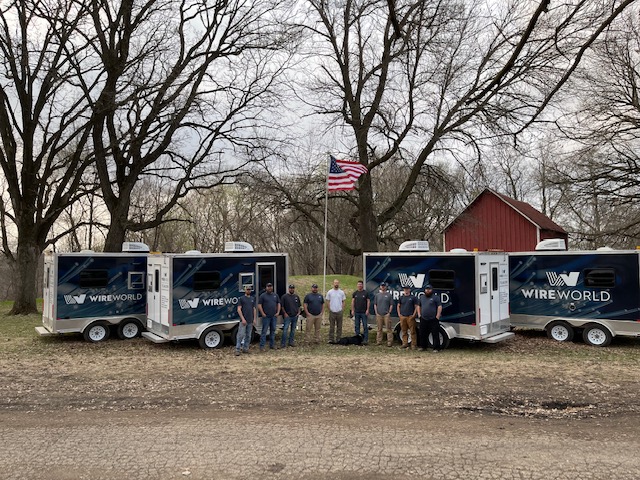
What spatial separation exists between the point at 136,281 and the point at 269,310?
4467 millimetres

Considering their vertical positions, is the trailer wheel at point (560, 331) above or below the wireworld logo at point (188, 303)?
below

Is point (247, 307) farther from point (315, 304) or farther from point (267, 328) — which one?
point (315, 304)

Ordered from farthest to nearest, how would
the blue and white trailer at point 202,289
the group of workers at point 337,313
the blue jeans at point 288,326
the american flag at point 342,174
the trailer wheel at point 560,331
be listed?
1. the american flag at point 342,174
2. the trailer wheel at point 560,331
3. the blue jeans at point 288,326
4. the blue and white trailer at point 202,289
5. the group of workers at point 337,313

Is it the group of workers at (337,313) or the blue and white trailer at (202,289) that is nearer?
the group of workers at (337,313)

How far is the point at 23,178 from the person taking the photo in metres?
21.2

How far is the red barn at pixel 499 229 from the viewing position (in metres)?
29.0

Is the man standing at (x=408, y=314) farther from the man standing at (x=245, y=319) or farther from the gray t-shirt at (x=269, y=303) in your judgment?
the man standing at (x=245, y=319)

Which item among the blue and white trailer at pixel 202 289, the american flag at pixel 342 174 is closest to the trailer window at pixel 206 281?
the blue and white trailer at pixel 202 289

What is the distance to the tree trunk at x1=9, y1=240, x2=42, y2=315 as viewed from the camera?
831 inches

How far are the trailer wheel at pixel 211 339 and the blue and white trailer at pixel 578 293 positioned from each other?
8529 mm

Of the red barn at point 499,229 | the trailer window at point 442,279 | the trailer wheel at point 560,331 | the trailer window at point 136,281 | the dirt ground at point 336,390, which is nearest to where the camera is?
the dirt ground at point 336,390

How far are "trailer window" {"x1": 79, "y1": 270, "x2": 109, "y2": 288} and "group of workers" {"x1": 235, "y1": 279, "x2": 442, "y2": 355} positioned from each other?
409 centimetres

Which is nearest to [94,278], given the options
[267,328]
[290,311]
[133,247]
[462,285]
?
→ [133,247]

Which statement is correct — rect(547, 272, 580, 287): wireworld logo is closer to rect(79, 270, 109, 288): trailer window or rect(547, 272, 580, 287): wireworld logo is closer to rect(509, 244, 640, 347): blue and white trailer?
rect(509, 244, 640, 347): blue and white trailer
